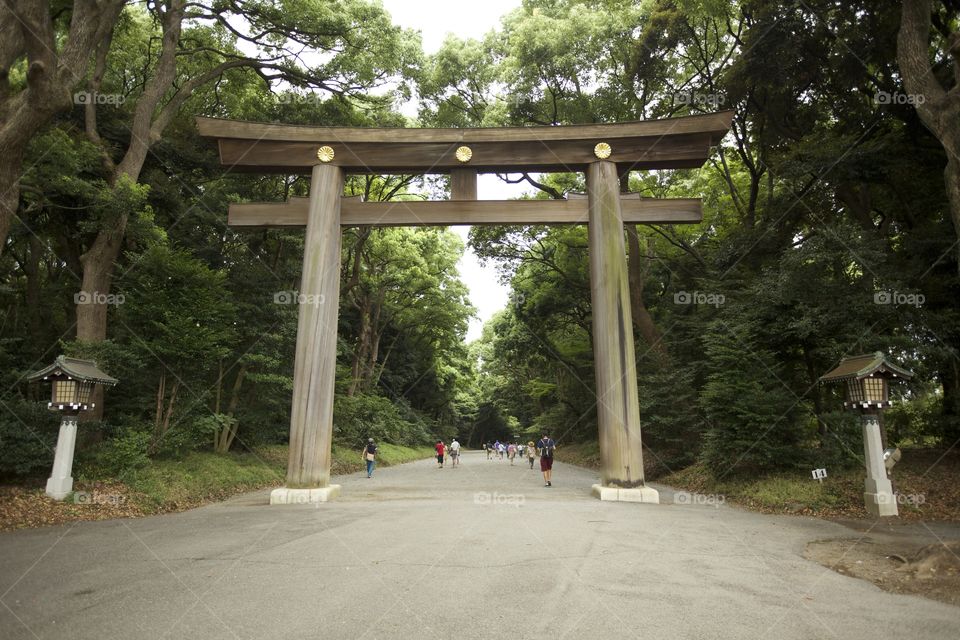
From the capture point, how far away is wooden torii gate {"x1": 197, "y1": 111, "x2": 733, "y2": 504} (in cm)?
1045

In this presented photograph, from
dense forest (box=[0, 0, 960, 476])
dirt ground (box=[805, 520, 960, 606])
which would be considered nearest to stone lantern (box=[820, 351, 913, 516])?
dirt ground (box=[805, 520, 960, 606])

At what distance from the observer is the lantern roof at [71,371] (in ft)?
31.3

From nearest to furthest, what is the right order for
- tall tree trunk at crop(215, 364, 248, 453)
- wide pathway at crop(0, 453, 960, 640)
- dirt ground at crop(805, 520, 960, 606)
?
wide pathway at crop(0, 453, 960, 640) → dirt ground at crop(805, 520, 960, 606) → tall tree trunk at crop(215, 364, 248, 453)

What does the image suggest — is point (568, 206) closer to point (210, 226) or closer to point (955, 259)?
point (955, 259)

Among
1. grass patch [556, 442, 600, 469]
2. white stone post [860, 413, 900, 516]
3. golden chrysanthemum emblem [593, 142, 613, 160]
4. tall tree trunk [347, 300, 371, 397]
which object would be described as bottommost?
grass patch [556, 442, 600, 469]

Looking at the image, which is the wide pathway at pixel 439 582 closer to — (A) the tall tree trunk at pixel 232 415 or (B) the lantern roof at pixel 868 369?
(B) the lantern roof at pixel 868 369

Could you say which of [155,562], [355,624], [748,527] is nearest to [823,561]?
[748,527]

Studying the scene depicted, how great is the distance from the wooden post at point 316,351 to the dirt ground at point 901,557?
7.91 meters

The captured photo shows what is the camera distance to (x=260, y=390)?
1712 centimetres

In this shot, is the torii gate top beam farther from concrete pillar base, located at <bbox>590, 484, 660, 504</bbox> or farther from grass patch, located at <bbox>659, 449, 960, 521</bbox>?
grass patch, located at <bbox>659, 449, 960, 521</bbox>

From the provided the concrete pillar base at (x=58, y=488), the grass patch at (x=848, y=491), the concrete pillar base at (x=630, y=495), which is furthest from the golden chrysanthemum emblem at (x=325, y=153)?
the grass patch at (x=848, y=491)

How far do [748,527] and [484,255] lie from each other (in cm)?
1788

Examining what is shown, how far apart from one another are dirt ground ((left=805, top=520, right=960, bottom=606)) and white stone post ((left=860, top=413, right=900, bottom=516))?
0.89 m

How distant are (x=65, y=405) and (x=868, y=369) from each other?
46.4 feet
